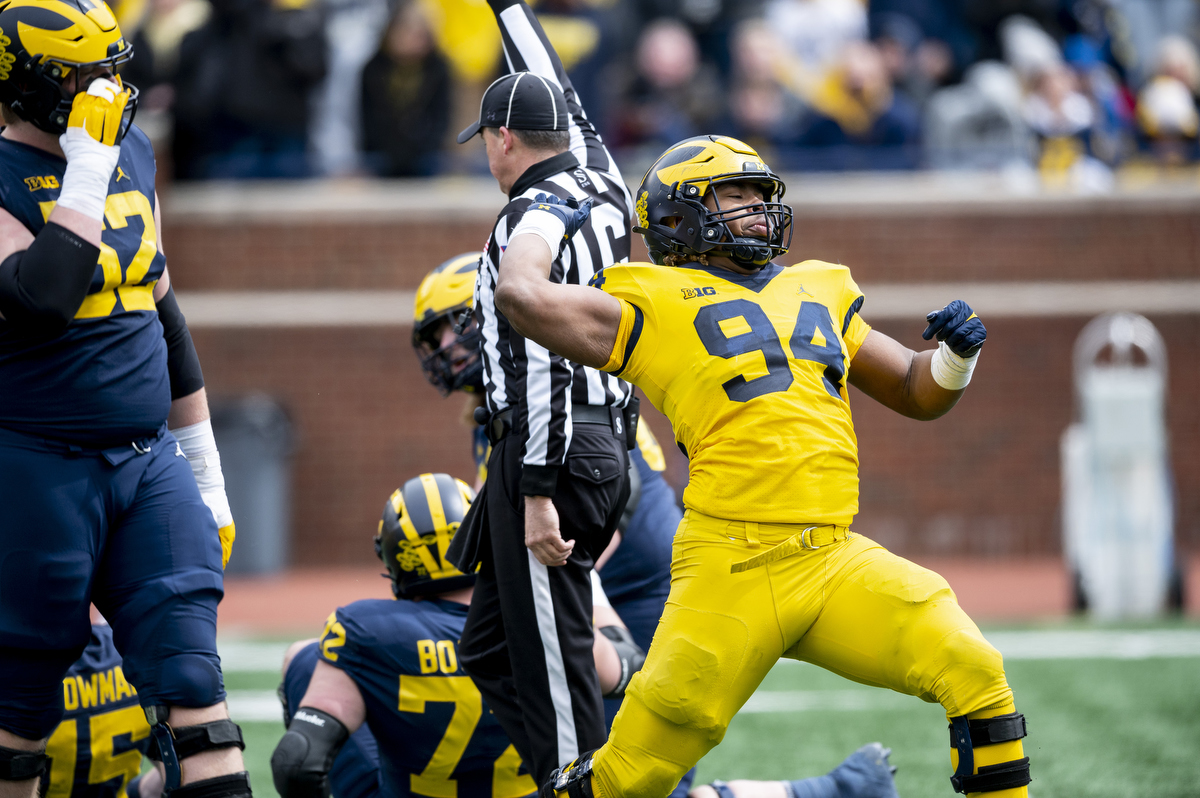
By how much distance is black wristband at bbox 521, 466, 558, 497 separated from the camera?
3725 millimetres

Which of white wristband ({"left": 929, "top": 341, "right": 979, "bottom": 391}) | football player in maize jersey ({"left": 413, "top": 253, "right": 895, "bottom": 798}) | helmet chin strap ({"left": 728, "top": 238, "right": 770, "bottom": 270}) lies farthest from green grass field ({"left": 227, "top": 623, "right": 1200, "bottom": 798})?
helmet chin strap ({"left": 728, "top": 238, "right": 770, "bottom": 270})

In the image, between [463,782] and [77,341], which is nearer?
[77,341]

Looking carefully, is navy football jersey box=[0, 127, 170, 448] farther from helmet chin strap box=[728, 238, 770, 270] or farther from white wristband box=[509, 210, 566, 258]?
helmet chin strap box=[728, 238, 770, 270]

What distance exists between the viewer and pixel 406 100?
12305mm

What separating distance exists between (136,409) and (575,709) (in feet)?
4.57

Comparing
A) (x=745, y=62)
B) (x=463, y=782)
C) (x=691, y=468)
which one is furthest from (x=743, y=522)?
(x=745, y=62)

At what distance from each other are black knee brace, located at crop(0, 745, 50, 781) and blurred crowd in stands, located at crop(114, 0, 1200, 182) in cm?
936

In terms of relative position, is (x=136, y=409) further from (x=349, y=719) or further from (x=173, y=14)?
(x=173, y=14)

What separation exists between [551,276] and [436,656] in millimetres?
1136

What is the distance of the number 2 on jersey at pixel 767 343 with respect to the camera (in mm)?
3455

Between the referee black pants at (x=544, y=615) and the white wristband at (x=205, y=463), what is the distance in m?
0.75

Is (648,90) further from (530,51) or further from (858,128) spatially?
(530,51)

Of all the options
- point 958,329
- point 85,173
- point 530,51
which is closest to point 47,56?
point 85,173

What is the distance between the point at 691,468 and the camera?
3566 mm
